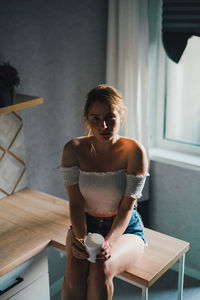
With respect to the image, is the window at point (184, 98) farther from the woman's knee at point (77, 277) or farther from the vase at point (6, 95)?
the woman's knee at point (77, 277)

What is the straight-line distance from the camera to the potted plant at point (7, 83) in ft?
6.67

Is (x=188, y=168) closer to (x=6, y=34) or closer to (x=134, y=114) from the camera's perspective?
(x=134, y=114)

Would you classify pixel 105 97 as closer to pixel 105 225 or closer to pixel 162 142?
pixel 105 225

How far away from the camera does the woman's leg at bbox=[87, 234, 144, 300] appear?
169 cm

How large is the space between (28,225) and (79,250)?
0.50m

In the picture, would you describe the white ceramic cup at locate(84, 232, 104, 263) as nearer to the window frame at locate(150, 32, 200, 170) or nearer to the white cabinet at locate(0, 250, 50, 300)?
the white cabinet at locate(0, 250, 50, 300)

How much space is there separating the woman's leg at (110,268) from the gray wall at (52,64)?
99cm

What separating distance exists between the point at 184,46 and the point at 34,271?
1.68 m

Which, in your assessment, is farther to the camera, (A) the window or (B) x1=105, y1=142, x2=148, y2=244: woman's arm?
(A) the window

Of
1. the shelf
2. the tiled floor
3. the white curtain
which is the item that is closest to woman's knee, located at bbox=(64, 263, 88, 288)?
the shelf

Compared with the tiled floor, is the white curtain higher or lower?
higher

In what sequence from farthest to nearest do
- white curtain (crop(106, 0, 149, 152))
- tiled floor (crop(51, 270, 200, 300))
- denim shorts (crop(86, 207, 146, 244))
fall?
tiled floor (crop(51, 270, 200, 300)) → white curtain (crop(106, 0, 149, 152)) → denim shorts (crop(86, 207, 146, 244))

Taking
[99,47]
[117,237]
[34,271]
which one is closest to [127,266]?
[117,237]

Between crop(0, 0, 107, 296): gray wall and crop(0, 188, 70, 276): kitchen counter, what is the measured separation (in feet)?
0.80
